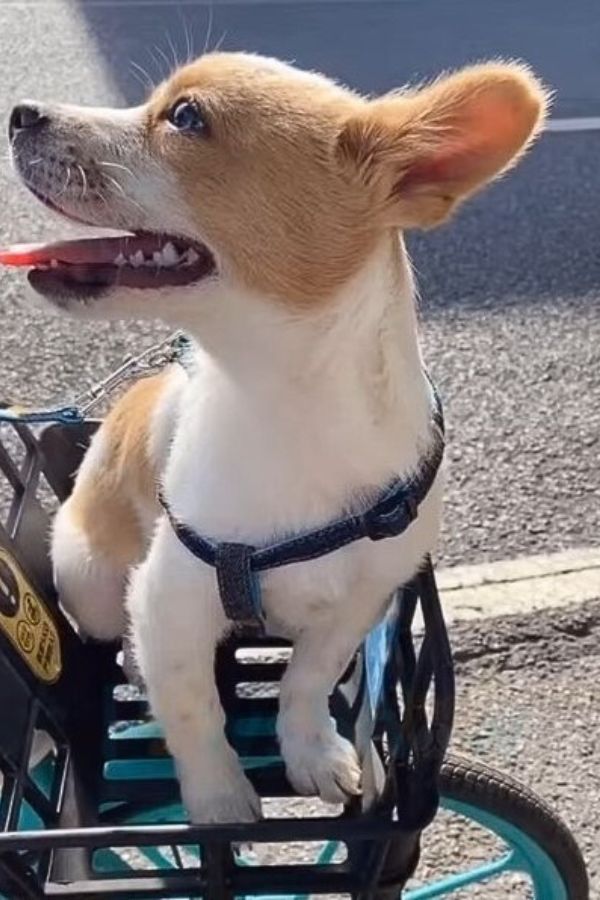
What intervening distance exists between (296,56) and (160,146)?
4153 mm

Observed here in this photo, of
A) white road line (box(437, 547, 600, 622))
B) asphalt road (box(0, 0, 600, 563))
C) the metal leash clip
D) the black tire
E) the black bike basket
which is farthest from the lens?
asphalt road (box(0, 0, 600, 563))

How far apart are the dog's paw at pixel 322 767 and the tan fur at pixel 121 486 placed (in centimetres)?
39

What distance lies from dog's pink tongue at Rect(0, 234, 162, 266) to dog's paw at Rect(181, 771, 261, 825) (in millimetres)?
606

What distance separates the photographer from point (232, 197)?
1.67m

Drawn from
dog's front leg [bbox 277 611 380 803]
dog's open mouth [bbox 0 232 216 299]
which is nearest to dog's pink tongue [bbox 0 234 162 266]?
dog's open mouth [bbox 0 232 216 299]

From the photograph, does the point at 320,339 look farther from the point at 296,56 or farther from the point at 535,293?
the point at 296,56

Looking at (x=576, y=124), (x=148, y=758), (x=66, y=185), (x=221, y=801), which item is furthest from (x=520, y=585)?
(x=576, y=124)

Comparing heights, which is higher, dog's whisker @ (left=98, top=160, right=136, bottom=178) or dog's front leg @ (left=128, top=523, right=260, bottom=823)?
dog's whisker @ (left=98, top=160, right=136, bottom=178)

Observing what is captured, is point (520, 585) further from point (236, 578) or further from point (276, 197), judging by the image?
point (276, 197)

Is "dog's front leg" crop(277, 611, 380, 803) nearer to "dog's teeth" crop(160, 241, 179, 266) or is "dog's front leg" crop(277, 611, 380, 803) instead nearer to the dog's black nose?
"dog's teeth" crop(160, 241, 179, 266)

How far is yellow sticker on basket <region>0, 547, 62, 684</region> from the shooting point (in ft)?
5.82

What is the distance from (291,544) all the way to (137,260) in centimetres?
36

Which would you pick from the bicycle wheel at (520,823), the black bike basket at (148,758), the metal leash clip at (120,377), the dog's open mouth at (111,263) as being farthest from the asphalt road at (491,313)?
the dog's open mouth at (111,263)

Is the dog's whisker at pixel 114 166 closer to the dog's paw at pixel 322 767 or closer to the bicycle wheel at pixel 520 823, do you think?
the dog's paw at pixel 322 767
